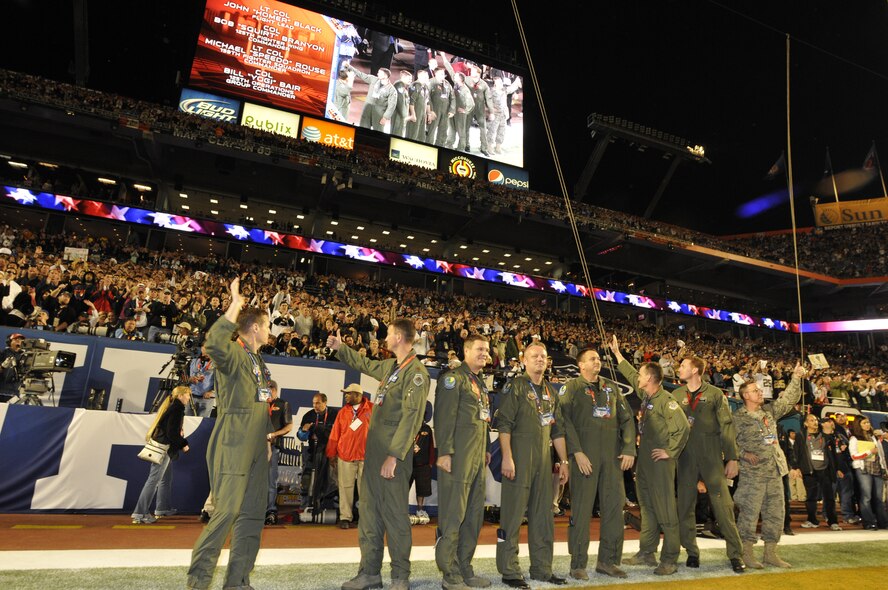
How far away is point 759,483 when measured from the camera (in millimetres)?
5613

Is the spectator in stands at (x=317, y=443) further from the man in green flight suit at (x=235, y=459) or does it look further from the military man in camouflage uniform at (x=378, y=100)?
the military man in camouflage uniform at (x=378, y=100)

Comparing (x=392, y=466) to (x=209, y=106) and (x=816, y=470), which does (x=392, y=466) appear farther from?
(x=209, y=106)

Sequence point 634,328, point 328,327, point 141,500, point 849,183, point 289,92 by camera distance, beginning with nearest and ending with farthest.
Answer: point 141,500
point 328,327
point 289,92
point 634,328
point 849,183

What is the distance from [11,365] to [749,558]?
977cm

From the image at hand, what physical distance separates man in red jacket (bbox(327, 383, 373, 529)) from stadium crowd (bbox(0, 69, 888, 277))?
19846mm

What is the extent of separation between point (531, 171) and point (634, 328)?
645 inches

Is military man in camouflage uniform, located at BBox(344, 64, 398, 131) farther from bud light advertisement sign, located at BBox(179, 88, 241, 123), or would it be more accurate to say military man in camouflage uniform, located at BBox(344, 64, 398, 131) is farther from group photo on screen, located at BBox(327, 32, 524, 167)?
bud light advertisement sign, located at BBox(179, 88, 241, 123)

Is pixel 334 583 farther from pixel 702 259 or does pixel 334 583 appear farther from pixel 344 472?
pixel 702 259

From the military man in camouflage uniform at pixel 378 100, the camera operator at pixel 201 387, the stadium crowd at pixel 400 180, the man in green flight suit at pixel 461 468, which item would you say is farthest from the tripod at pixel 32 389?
the military man in camouflage uniform at pixel 378 100

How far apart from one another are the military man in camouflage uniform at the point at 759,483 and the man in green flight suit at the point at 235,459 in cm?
487

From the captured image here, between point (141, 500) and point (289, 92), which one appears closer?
point (141, 500)

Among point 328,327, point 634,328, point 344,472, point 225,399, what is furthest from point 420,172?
point 225,399

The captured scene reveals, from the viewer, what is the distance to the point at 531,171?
40906mm

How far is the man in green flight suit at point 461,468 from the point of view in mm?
3967
